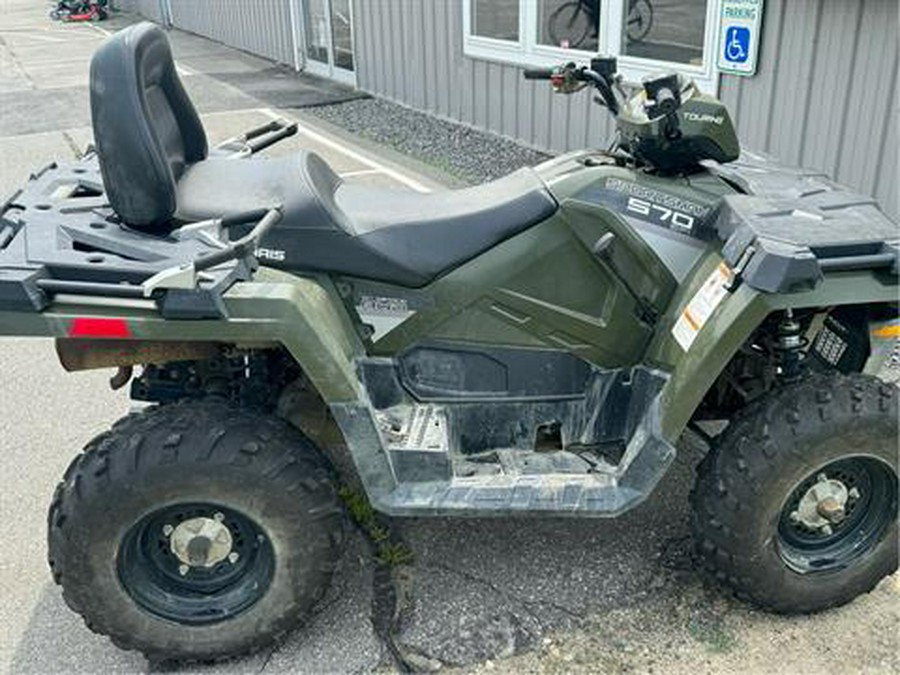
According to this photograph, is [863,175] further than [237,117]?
No

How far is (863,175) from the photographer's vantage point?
17.8 feet

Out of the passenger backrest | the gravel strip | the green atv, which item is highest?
the passenger backrest

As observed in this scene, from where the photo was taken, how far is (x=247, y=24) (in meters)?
15.5

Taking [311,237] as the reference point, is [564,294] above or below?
below

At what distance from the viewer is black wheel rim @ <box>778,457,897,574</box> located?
9.23 ft

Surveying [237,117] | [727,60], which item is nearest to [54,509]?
[727,60]

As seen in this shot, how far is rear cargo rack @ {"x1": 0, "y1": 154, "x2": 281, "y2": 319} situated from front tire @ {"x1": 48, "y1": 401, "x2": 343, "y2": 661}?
1.30 ft

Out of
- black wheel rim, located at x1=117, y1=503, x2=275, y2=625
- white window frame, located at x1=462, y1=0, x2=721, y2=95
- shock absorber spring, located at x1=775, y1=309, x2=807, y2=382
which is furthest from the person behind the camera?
white window frame, located at x1=462, y1=0, x2=721, y2=95

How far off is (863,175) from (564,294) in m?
3.29

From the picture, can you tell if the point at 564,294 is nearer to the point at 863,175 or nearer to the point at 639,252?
the point at 639,252

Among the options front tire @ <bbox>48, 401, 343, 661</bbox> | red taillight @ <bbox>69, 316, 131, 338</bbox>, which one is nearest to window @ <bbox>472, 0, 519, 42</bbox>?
front tire @ <bbox>48, 401, 343, 661</bbox>

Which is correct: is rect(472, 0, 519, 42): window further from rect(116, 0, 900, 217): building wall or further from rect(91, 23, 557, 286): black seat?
rect(91, 23, 557, 286): black seat

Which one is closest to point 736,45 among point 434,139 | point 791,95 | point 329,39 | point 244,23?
point 791,95

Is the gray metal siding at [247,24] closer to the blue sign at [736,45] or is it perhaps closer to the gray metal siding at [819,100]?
the gray metal siding at [819,100]
